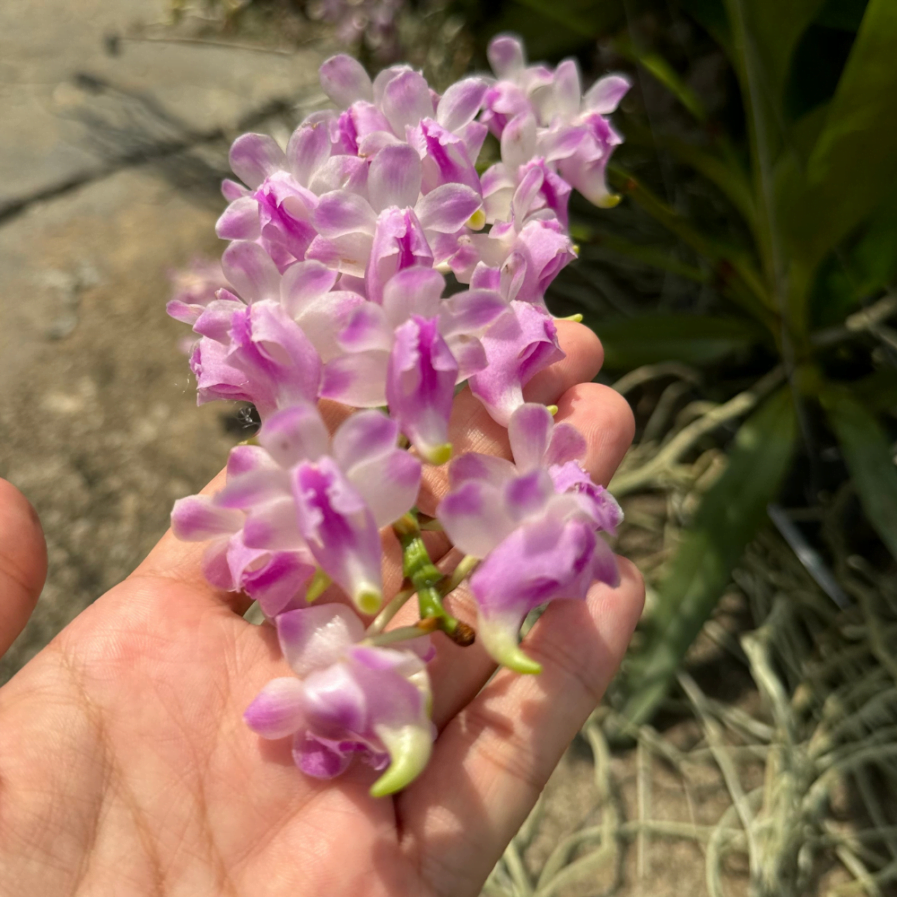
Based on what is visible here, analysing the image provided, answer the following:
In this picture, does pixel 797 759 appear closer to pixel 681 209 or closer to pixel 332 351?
pixel 332 351

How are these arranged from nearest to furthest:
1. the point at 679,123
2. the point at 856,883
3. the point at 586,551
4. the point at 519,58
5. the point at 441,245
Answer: the point at 586,551 < the point at 441,245 < the point at 519,58 < the point at 856,883 < the point at 679,123

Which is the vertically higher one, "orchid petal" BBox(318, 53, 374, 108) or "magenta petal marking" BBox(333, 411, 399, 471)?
"orchid petal" BBox(318, 53, 374, 108)

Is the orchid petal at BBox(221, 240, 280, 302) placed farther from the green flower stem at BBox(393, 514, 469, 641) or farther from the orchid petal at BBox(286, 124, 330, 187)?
the green flower stem at BBox(393, 514, 469, 641)

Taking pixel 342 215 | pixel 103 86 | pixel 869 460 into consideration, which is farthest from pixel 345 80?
pixel 103 86

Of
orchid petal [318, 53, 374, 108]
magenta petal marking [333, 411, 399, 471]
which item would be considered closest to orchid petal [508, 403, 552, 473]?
magenta petal marking [333, 411, 399, 471]

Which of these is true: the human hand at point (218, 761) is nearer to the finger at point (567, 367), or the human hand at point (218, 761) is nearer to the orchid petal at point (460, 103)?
the finger at point (567, 367)

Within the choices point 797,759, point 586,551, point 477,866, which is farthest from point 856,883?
point 586,551

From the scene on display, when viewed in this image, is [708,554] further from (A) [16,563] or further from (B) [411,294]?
(A) [16,563]
